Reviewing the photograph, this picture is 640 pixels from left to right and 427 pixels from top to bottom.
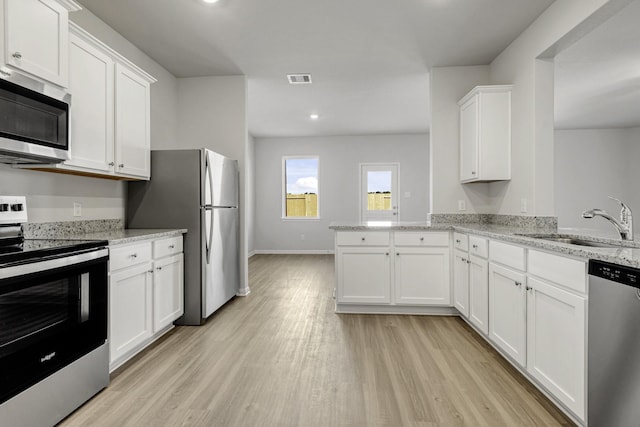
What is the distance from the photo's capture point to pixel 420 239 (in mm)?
3406

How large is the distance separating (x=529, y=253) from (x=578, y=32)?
174 cm

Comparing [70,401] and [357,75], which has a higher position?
[357,75]

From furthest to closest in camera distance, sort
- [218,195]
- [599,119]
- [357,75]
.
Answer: [599,119] → [357,75] → [218,195]

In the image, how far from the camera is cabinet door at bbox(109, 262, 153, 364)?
7.06ft

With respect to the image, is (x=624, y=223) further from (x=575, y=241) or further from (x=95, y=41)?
(x=95, y=41)

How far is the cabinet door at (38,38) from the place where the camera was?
1.70 m

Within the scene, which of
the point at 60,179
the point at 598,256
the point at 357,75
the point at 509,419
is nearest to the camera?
the point at 598,256

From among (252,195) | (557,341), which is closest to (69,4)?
(557,341)

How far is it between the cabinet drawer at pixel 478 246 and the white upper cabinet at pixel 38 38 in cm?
299

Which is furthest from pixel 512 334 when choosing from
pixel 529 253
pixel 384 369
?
pixel 384 369

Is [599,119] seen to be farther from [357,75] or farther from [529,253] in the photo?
[529,253]

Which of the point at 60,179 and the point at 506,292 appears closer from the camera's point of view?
the point at 506,292

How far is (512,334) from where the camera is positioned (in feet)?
7.35

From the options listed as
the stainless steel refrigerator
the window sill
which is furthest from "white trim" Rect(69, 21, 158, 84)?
the window sill
